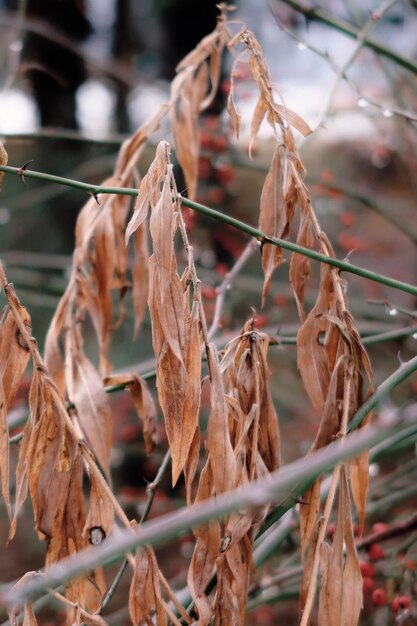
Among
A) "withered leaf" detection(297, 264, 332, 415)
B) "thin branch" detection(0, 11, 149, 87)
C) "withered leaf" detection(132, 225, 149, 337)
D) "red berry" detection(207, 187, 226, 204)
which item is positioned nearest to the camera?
"withered leaf" detection(297, 264, 332, 415)

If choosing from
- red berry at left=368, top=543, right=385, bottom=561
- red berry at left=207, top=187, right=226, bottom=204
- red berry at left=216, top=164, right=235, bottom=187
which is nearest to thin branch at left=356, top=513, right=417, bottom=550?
red berry at left=368, top=543, right=385, bottom=561

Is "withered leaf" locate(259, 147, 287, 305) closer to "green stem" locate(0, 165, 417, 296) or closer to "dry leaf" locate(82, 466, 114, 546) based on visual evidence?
"green stem" locate(0, 165, 417, 296)

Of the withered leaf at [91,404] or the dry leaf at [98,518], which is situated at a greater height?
the withered leaf at [91,404]

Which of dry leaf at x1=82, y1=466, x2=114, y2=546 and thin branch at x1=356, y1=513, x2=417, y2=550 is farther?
thin branch at x1=356, y1=513, x2=417, y2=550

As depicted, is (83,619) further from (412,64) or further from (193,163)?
(412,64)

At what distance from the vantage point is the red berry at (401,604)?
1074mm

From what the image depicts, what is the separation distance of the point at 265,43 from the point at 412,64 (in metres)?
1.87

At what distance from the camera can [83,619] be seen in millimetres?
587

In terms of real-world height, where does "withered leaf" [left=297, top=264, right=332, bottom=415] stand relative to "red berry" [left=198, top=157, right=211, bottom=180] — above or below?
below

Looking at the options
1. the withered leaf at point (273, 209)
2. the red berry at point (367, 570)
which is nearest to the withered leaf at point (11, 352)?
the withered leaf at point (273, 209)

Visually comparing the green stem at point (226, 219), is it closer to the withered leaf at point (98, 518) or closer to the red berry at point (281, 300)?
the withered leaf at point (98, 518)

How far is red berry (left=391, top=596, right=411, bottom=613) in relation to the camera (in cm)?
107

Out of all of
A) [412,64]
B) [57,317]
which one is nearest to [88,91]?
[412,64]

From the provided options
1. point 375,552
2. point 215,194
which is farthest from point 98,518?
point 215,194
